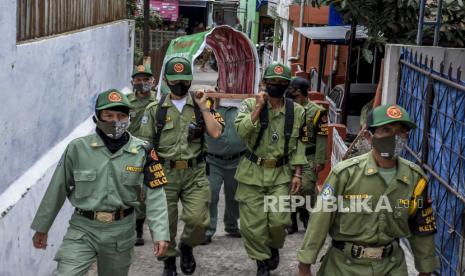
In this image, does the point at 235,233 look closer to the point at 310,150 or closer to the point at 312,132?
the point at 310,150

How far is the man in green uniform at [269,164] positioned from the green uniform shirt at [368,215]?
217cm

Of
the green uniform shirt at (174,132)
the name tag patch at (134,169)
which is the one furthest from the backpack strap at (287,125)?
the name tag patch at (134,169)

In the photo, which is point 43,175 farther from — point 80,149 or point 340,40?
point 340,40

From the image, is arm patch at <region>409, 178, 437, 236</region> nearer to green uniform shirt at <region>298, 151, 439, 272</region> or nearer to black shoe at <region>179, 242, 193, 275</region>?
green uniform shirt at <region>298, 151, 439, 272</region>

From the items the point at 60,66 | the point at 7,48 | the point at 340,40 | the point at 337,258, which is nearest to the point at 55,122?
the point at 60,66

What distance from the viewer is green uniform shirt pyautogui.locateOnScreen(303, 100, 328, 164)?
8305 millimetres

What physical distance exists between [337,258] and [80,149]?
6.20 ft

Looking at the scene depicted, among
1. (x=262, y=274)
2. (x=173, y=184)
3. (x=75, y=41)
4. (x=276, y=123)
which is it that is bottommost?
(x=262, y=274)

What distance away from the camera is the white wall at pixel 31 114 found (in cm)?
558

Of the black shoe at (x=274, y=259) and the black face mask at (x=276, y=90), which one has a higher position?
the black face mask at (x=276, y=90)

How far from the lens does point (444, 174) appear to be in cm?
662

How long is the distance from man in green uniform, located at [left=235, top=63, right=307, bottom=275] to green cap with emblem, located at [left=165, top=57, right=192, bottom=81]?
2.11 feet

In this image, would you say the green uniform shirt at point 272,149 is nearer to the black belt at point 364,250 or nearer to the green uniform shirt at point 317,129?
the green uniform shirt at point 317,129

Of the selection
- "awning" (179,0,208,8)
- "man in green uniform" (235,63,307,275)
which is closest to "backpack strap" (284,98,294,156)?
"man in green uniform" (235,63,307,275)
